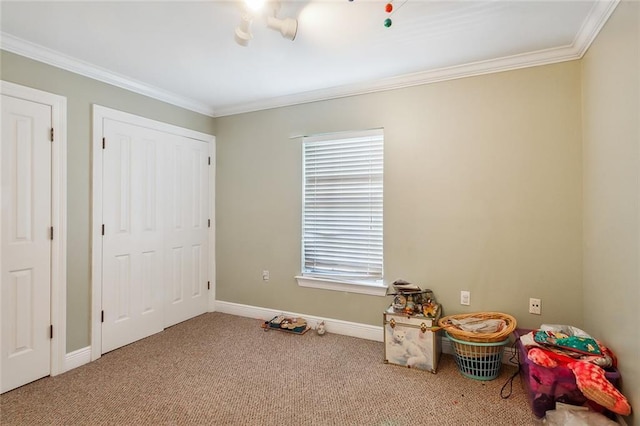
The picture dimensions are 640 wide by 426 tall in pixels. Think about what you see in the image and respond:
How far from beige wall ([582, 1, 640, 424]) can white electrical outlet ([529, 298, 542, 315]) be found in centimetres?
27

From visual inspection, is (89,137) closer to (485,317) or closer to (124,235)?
(124,235)

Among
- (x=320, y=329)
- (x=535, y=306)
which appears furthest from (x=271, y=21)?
(x=535, y=306)

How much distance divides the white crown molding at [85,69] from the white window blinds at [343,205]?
144 cm

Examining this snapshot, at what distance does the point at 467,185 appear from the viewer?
8.58ft

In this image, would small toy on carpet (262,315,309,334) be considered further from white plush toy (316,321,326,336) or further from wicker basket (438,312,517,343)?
wicker basket (438,312,517,343)

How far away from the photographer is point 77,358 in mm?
2502

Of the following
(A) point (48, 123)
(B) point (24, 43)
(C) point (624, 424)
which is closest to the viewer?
(C) point (624, 424)

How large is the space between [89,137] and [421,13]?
2.67m

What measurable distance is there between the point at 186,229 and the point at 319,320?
175cm

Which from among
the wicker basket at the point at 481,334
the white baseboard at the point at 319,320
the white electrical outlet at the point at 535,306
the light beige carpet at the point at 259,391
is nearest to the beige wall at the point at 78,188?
the light beige carpet at the point at 259,391

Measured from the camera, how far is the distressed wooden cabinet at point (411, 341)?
2.40 m

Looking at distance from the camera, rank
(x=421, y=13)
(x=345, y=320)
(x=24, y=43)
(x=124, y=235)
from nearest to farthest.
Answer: (x=421, y=13), (x=24, y=43), (x=124, y=235), (x=345, y=320)

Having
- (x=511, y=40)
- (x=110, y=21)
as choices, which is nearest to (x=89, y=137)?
(x=110, y=21)

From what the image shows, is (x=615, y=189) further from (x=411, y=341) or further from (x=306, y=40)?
(x=306, y=40)
